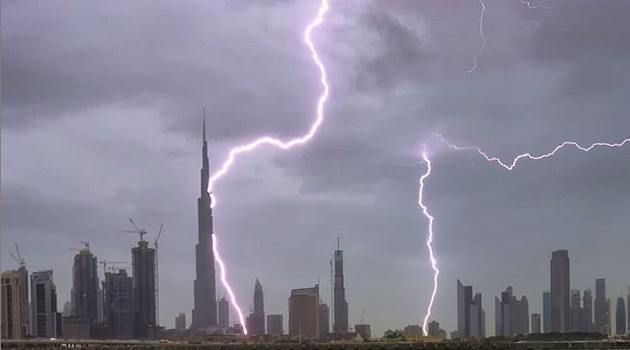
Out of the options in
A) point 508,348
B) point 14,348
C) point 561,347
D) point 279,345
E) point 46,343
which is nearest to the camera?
point 508,348

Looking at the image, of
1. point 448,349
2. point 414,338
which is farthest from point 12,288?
point 448,349

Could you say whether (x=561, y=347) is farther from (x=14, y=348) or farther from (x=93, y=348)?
(x=14, y=348)

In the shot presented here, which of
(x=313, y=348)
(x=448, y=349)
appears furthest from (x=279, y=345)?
(x=448, y=349)

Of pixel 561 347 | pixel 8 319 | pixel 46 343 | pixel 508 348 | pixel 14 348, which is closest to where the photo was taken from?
pixel 508 348

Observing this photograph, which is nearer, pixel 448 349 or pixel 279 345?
pixel 448 349

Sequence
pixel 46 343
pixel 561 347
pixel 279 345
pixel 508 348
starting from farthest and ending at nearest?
pixel 46 343
pixel 279 345
pixel 561 347
pixel 508 348

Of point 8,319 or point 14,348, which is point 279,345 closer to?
point 14,348

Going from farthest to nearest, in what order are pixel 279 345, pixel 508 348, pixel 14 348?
1. pixel 14 348
2. pixel 279 345
3. pixel 508 348

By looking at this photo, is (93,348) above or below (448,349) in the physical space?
below

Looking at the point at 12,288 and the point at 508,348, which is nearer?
the point at 508,348
